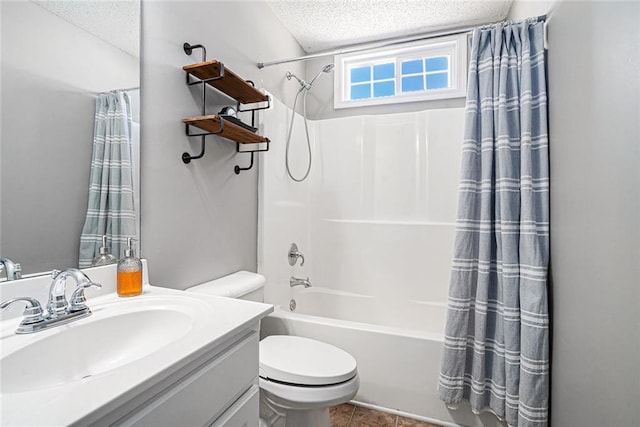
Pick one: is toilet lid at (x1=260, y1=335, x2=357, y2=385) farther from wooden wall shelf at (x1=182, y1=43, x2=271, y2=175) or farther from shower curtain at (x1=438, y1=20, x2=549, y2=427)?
wooden wall shelf at (x1=182, y1=43, x2=271, y2=175)

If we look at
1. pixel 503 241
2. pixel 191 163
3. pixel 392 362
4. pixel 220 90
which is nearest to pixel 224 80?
pixel 220 90

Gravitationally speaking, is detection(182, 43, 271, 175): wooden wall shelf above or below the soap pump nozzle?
above

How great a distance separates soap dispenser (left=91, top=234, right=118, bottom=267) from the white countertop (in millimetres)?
109

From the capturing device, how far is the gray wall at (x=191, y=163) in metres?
1.20

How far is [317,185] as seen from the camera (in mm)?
2605

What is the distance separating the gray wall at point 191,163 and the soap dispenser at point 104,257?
0.16 m

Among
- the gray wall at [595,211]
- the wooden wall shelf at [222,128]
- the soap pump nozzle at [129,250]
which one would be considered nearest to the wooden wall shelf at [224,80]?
the wooden wall shelf at [222,128]

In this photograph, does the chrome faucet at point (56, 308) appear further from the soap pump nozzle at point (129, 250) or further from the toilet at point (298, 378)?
the toilet at point (298, 378)

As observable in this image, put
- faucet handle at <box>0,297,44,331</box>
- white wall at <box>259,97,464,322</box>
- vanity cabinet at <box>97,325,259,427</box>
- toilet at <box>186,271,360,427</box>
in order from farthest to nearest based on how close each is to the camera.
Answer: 1. white wall at <box>259,97,464,322</box>
2. toilet at <box>186,271,360,427</box>
3. faucet handle at <box>0,297,44,331</box>
4. vanity cabinet at <box>97,325,259,427</box>

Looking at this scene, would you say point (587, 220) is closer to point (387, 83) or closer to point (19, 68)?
point (19, 68)

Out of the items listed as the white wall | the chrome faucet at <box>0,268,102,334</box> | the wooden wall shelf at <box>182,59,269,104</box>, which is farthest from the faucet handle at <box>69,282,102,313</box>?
the white wall

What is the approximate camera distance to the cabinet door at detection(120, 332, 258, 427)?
568 millimetres

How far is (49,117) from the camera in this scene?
2.77 ft

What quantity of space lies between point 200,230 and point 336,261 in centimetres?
131
